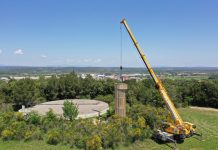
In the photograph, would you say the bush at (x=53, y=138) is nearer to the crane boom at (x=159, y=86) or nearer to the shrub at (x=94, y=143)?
the shrub at (x=94, y=143)

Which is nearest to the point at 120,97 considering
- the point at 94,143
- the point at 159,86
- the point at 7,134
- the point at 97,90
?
the point at 159,86

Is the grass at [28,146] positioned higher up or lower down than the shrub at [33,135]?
lower down

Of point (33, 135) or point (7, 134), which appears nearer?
point (7, 134)

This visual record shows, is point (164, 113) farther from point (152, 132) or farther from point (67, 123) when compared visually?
point (67, 123)

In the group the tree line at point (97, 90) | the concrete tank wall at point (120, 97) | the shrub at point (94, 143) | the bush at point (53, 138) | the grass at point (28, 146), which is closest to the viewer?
the shrub at point (94, 143)

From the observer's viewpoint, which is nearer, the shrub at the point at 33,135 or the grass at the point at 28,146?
the grass at the point at 28,146

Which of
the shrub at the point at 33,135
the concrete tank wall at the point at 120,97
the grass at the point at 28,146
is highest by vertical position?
the concrete tank wall at the point at 120,97

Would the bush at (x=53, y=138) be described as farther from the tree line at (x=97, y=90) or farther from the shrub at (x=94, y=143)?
the tree line at (x=97, y=90)

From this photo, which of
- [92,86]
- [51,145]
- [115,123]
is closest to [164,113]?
[115,123]

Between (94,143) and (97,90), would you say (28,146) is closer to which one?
(94,143)

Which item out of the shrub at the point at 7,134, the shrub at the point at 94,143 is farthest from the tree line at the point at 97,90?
the shrub at the point at 94,143

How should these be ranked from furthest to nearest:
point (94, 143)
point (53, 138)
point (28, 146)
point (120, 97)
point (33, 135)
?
point (120, 97) < point (33, 135) < point (53, 138) < point (28, 146) < point (94, 143)

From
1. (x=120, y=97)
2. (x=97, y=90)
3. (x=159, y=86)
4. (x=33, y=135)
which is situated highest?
(x=159, y=86)

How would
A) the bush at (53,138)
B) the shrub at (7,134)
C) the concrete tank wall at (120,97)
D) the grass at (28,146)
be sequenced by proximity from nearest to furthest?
the grass at (28,146)
the bush at (53,138)
the shrub at (7,134)
the concrete tank wall at (120,97)
